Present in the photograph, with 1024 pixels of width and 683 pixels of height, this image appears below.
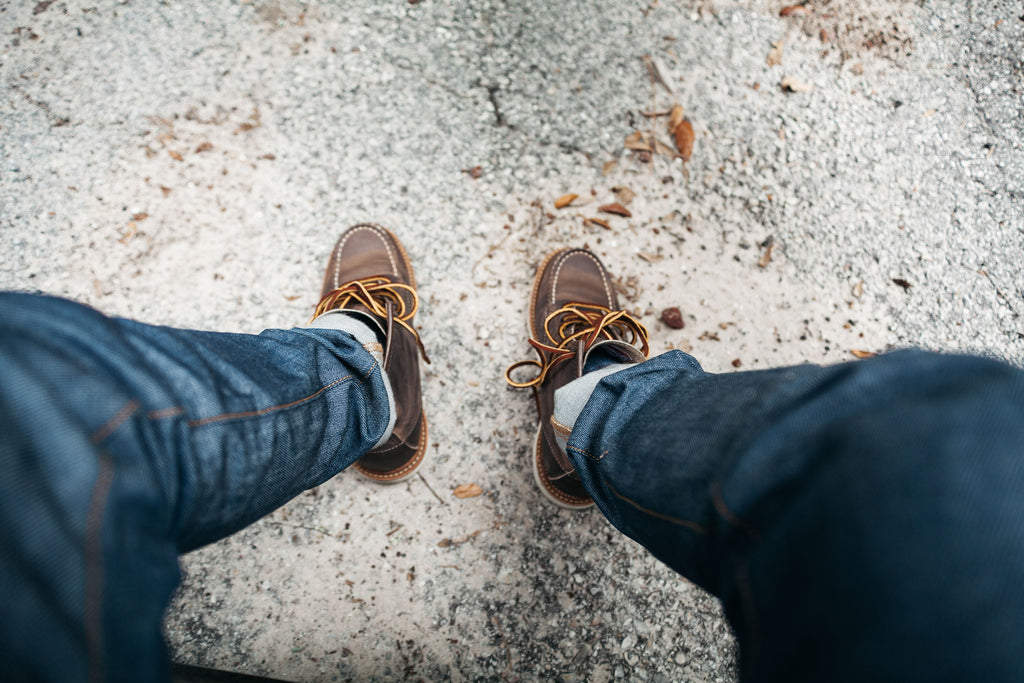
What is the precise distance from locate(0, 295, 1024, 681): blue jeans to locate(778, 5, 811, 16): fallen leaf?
→ 184cm

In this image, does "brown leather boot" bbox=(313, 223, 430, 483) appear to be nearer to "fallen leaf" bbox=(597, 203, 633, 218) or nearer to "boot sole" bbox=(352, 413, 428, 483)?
"boot sole" bbox=(352, 413, 428, 483)

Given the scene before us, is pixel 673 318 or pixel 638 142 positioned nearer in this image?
pixel 673 318

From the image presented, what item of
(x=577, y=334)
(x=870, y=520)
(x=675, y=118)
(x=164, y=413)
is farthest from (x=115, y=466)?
(x=675, y=118)

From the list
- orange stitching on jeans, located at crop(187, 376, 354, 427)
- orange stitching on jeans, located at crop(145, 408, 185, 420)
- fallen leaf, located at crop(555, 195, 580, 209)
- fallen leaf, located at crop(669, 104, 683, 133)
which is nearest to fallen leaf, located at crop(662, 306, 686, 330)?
fallen leaf, located at crop(555, 195, 580, 209)

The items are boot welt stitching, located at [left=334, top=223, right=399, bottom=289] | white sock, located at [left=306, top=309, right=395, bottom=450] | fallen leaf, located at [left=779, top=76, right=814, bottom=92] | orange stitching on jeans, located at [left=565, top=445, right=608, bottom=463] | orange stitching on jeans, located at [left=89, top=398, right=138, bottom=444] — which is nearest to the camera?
orange stitching on jeans, located at [left=89, top=398, right=138, bottom=444]

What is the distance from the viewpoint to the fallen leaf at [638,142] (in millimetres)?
1810

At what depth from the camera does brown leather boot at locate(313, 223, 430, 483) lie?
140 centimetres

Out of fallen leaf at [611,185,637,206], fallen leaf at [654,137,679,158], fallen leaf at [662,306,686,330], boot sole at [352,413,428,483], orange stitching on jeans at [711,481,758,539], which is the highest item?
fallen leaf at [654,137,679,158]

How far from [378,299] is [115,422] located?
0.94m

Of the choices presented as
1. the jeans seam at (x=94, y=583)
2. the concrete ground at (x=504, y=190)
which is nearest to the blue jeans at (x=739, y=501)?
the jeans seam at (x=94, y=583)

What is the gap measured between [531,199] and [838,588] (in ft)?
4.86

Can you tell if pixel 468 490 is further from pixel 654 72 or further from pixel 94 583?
pixel 654 72

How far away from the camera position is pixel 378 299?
1.57 m

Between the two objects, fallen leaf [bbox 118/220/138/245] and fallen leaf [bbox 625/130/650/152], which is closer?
fallen leaf [bbox 118/220/138/245]
